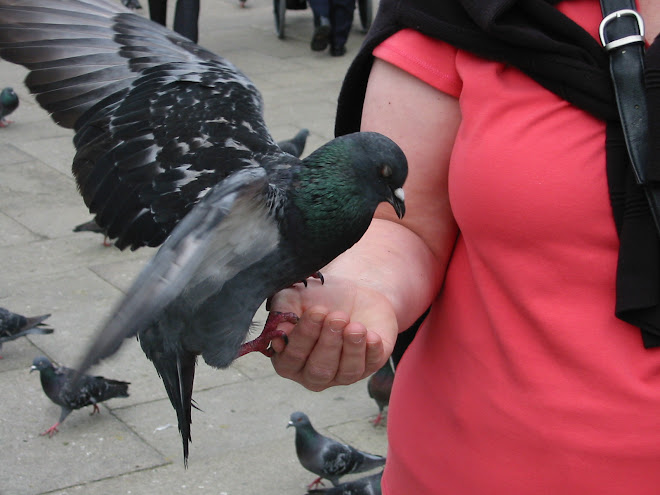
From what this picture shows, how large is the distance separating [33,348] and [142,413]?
1.16m

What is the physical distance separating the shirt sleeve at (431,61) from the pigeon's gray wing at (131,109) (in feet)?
2.11

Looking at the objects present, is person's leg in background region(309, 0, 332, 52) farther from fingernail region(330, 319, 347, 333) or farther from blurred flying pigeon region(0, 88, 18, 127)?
fingernail region(330, 319, 347, 333)

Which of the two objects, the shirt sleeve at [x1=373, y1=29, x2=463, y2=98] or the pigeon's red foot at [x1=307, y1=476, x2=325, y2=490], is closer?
the shirt sleeve at [x1=373, y1=29, x2=463, y2=98]

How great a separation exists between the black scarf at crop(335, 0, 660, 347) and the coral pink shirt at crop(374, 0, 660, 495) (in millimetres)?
30

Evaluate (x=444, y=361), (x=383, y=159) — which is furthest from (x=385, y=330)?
(x=383, y=159)

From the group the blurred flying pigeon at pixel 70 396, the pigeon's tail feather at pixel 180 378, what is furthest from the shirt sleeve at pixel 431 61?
the blurred flying pigeon at pixel 70 396

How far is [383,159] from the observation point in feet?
7.31

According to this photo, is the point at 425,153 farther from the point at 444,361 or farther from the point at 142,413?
the point at 142,413

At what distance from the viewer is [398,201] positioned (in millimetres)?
2227

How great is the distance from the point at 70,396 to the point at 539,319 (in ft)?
11.5

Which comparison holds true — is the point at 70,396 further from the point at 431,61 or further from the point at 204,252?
the point at 431,61

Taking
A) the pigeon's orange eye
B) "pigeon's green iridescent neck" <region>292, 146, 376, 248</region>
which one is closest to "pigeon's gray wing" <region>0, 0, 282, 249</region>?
"pigeon's green iridescent neck" <region>292, 146, 376, 248</region>

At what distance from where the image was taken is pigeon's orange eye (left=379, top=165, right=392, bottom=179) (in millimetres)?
2227

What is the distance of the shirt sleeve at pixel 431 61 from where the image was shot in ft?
6.82
